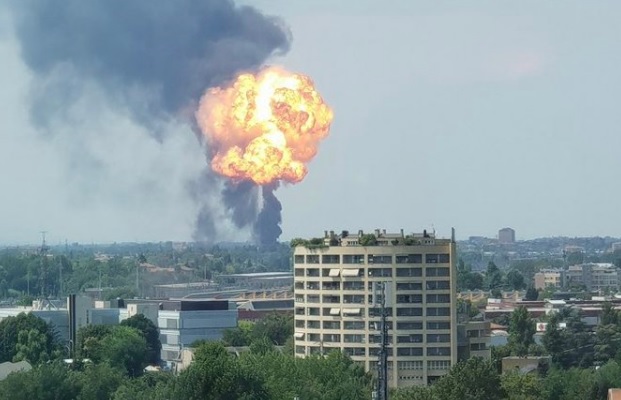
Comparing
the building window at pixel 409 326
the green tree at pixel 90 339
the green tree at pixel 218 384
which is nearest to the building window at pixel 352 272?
the building window at pixel 409 326

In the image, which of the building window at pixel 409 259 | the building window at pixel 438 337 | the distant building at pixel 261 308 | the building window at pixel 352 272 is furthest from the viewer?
the distant building at pixel 261 308

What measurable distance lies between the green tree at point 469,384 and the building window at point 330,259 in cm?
1721

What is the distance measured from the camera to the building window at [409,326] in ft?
295

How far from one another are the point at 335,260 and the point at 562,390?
37.9 ft

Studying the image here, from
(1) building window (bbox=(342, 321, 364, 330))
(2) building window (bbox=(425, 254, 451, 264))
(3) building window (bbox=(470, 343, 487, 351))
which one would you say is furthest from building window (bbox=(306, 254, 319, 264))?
(3) building window (bbox=(470, 343, 487, 351))

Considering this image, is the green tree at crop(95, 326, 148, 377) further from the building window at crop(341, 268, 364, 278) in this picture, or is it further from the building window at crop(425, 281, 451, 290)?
the building window at crop(425, 281, 451, 290)

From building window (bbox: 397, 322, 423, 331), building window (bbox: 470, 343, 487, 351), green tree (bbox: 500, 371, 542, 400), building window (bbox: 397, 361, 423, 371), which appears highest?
building window (bbox: 397, 322, 423, 331)

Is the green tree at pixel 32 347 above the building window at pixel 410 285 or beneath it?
beneath

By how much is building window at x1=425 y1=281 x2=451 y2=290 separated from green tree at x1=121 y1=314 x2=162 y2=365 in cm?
3119

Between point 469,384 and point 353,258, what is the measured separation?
18265 millimetres

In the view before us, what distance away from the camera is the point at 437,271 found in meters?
90.6

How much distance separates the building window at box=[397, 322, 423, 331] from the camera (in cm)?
9006

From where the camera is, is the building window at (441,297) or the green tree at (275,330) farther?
the green tree at (275,330)

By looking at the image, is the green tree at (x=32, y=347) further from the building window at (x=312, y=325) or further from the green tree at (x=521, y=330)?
the green tree at (x=521, y=330)
